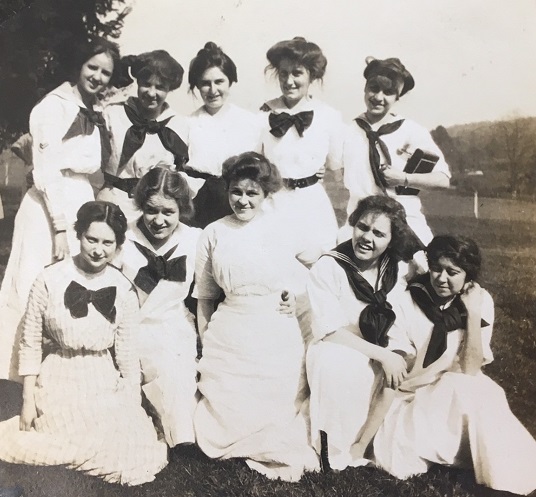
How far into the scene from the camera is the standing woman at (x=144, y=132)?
10.6ft

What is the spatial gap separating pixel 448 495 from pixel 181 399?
1.50 meters

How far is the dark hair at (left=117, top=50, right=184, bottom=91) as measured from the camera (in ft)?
10.6

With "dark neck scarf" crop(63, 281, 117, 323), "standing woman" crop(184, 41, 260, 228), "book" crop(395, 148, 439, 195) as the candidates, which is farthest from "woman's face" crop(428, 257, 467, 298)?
"dark neck scarf" crop(63, 281, 117, 323)

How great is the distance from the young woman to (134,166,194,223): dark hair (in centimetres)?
86

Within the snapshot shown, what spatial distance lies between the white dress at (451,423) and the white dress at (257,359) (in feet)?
1.56

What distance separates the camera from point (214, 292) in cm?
316

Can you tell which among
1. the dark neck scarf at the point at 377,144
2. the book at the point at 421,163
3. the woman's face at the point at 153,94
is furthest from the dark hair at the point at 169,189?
the book at the point at 421,163

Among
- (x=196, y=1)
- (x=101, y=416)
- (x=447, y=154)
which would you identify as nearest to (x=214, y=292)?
(x=101, y=416)

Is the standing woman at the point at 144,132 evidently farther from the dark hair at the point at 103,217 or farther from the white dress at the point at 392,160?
the white dress at the point at 392,160

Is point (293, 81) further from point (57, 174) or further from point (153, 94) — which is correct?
point (57, 174)

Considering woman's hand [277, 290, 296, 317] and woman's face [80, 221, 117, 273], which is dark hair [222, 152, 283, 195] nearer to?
woman's hand [277, 290, 296, 317]

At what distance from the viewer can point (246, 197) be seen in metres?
3.08

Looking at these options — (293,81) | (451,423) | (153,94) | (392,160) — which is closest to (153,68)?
(153,94)

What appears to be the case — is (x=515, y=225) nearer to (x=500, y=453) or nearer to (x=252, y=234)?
(x=500, y=453)
